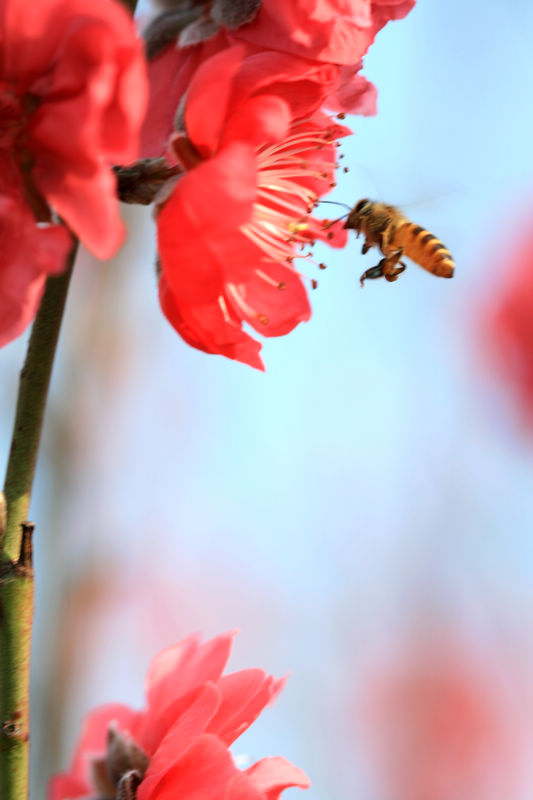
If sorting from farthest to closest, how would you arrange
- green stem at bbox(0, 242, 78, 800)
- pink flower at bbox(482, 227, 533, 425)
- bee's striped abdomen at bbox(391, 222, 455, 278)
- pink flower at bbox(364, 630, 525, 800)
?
pink flower at bbox(364, 630, 525, 800) < pink flower at bbox(482, 227, 533, 425) < bee's striped abdomen at bbox(391, 222, 455, 278) < green stem at bbox(0, 242, 78, 800)

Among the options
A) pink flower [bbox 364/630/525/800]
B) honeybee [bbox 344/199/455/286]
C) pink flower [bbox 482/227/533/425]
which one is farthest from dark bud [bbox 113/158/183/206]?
pink flower [bbox 364/630/525/800]

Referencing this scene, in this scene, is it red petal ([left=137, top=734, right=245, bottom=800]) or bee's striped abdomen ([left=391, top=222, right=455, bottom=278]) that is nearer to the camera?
red petal ([left=137, top=734, right=245, bottom=800])

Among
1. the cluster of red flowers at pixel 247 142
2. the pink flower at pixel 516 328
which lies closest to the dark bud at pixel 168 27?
the cluster of red flowers at pixel 247 142

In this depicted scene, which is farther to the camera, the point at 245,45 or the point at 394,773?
the point at 394,773

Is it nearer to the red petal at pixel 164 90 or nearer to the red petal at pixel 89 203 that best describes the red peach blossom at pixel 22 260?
the red petal at pixel 89 203

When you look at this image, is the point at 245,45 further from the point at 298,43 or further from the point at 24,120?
the point at 24,120

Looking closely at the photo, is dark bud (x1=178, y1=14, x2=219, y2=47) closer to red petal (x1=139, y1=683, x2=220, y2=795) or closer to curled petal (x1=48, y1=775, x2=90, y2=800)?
red petal (x1=139, y1=683, x2=220, y2=795)

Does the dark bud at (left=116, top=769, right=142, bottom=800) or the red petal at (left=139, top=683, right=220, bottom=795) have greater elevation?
the red petal at (left=139, top=683, right=220, bottom=795)

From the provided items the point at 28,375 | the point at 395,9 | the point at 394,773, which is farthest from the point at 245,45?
the point at 394,773

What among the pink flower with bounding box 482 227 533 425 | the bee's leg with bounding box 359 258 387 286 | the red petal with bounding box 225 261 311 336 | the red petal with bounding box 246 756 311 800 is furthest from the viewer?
the pink flower with bounding box 482 227 533 425
